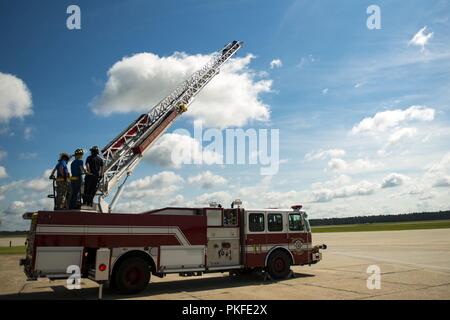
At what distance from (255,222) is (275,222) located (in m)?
0.95

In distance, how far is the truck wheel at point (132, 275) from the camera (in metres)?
10.2

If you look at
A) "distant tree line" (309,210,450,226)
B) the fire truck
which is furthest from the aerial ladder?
"distant tree line" (309,210,450,226)

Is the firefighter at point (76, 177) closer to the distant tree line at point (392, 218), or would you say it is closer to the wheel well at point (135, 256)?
the wheel well at point (135, 256)

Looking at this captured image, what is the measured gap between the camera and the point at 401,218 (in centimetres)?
17100

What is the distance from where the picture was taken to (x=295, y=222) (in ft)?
46.3

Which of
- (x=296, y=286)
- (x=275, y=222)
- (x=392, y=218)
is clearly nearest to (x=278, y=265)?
(x=275, y=222)

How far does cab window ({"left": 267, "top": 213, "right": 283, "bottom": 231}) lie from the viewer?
13.4 m

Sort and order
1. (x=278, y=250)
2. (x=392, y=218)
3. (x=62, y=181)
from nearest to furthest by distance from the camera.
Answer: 1. (x=62, y=181)
2. (x=278, y=250)
3. (x=392, y=218)

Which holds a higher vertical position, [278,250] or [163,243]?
[163,243]

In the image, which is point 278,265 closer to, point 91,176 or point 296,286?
point 296,286

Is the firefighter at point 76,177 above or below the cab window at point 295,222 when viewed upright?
above

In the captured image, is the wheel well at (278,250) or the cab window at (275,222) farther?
the cab window at (275,222)

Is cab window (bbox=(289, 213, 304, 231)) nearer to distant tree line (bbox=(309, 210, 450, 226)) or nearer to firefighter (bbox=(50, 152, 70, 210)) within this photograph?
firefighter (bbox=(50, 152, 70, 210))

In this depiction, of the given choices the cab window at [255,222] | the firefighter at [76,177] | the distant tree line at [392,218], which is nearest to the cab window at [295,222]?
the cab window at [255,222]
